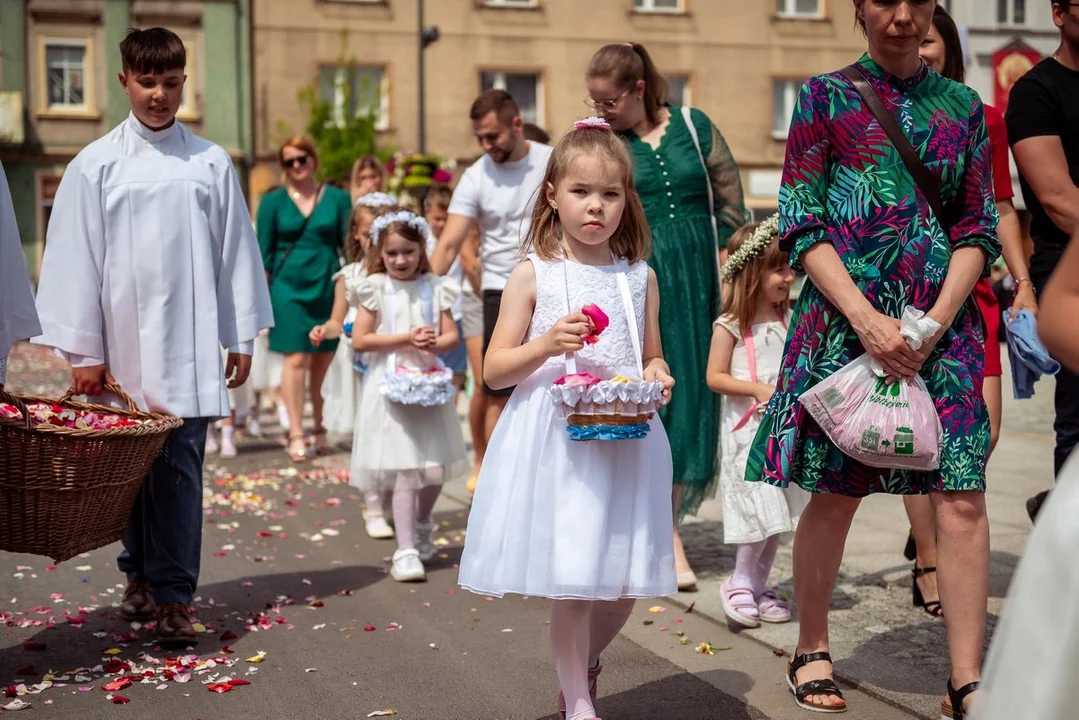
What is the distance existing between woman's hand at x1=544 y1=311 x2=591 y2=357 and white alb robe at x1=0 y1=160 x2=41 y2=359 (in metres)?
1.94

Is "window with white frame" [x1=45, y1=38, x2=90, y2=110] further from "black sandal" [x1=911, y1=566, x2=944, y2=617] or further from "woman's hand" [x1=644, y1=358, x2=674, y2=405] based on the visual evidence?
"woman's hand" [x1=644, y1=358, x2=674, y2=405]

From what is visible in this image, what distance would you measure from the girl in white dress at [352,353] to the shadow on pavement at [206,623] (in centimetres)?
95

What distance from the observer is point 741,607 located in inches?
211

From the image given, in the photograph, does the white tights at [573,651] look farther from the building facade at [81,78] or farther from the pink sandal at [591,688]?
the building facade at [81,78]

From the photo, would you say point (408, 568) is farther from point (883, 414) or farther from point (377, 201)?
point (883, 414)

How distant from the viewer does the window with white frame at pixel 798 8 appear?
3956 centimetres

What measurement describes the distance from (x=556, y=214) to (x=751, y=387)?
1647 mm

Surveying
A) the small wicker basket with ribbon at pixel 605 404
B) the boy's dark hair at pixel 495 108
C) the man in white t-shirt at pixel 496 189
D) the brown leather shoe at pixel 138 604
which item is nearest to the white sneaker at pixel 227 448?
the man in white t-shirt at pixel 496 189

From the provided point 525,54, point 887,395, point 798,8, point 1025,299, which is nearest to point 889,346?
point 887,395

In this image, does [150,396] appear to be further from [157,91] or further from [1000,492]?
[1000,492]

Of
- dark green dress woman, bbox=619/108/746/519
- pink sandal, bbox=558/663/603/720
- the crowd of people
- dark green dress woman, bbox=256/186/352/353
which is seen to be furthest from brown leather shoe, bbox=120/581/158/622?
dark green dress woman, bbox=256/186/352/353

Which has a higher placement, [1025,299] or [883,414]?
[1025,299]

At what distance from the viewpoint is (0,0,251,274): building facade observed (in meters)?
37.1

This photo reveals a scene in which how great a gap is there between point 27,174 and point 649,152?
1361 inches
